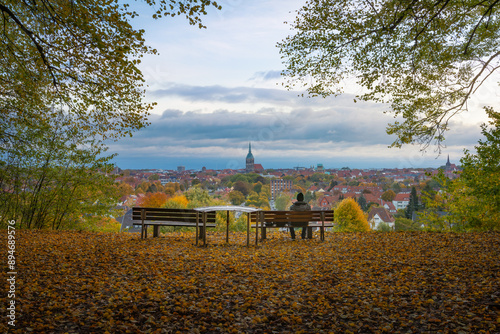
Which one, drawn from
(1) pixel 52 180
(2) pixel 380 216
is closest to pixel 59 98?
(1) pixel 52 180

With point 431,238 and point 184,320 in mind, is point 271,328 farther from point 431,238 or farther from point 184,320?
point 431,238

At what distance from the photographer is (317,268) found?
633 centimetres

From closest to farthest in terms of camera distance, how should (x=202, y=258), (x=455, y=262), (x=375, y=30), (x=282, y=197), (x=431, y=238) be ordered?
(x=455, y=262), (x=202, y=258), (x=375, y=30), (x=431, y=238), (x=282, y=197)

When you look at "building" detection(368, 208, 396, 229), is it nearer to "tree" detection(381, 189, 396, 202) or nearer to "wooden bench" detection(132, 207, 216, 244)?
"tree" detection(381, 189, 396, 202)

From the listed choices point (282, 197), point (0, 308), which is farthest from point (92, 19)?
point (282, 197)

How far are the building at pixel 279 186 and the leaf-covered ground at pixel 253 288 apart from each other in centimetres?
2342

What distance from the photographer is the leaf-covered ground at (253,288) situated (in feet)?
12.7

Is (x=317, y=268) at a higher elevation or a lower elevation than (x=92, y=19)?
lower

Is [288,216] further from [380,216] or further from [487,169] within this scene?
[380,216]

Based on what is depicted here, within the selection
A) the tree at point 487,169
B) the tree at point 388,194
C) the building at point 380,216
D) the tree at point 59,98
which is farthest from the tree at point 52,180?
the tree at point 388,194

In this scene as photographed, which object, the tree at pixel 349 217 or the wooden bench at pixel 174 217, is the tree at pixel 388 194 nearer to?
the tree at pixel 349 217

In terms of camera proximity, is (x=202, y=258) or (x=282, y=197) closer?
(x=202, y=258)

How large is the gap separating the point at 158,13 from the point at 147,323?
5.65 m

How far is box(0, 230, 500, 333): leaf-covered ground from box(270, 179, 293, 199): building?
2342cm
